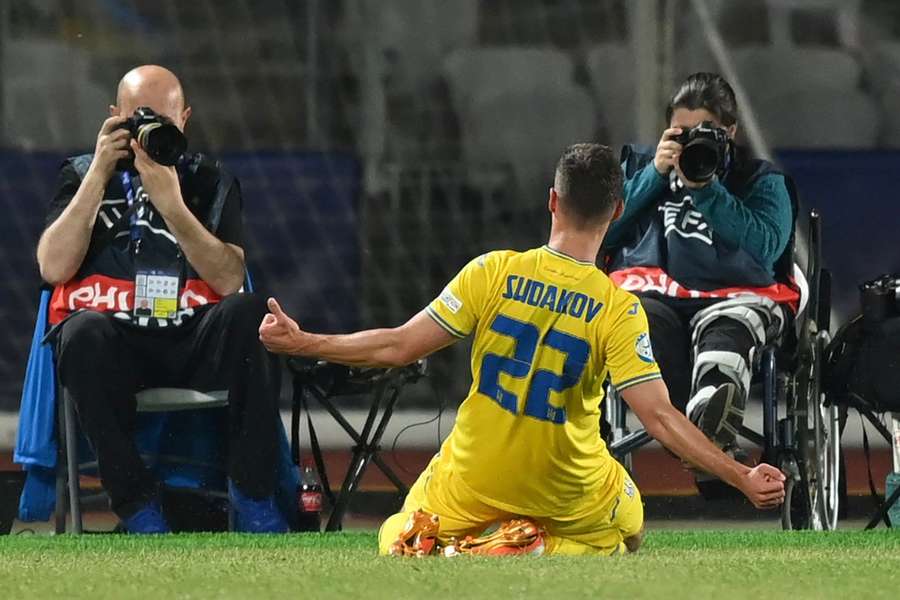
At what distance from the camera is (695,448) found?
471 cm

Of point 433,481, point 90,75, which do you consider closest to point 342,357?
point 433,481

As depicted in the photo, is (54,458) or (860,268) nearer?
(54,458)

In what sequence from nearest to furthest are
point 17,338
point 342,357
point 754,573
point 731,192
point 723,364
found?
1. point 754,573
2. point 342,357
3. point 723,364
4. point 731,192
5. point 17,338

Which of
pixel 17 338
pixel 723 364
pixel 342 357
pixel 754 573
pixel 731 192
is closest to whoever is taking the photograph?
pixel 754 573

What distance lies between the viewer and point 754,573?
175 inches

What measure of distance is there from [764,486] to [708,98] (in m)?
2.01

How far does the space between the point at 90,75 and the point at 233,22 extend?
0.82 metres

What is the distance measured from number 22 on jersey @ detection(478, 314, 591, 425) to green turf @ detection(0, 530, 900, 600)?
1.19 feet

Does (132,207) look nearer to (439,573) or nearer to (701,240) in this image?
(701,240)

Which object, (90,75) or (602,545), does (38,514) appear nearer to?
(602,545)

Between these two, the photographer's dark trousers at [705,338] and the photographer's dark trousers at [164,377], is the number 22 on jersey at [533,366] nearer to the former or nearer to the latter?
the photographer's dark trousers at [705,338]

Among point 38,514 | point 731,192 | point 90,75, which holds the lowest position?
point 38,514

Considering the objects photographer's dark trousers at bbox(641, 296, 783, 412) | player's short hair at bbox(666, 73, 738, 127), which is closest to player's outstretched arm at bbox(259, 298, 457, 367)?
photographer's dark trousers at bbox(641, 296, 783, 412)

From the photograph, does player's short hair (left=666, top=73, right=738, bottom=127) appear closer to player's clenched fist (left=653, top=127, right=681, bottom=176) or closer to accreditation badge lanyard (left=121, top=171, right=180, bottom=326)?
player's clenched fist (left=653, top=127, right=681, bottom=176)
